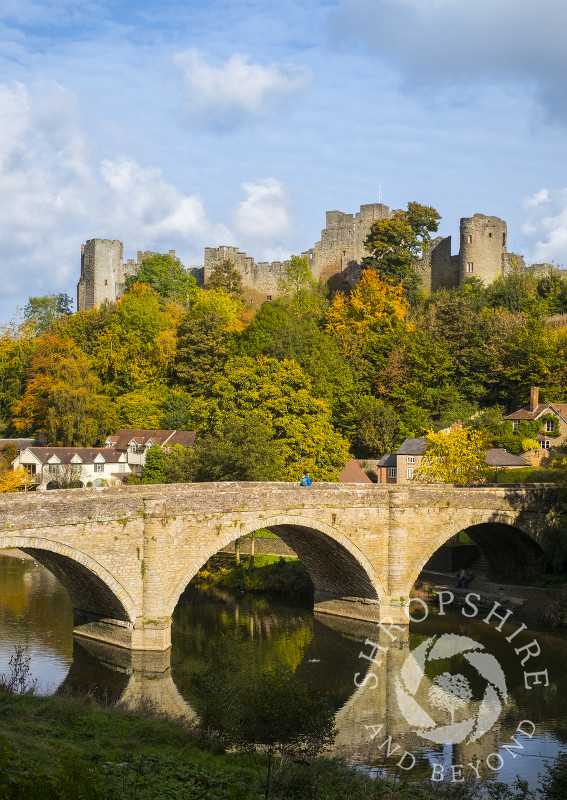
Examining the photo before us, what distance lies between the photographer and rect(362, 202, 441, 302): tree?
62562mm

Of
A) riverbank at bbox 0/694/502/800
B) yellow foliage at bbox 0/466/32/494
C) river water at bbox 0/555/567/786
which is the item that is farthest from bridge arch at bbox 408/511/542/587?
yellow foliage at bbox 0/466/32/494

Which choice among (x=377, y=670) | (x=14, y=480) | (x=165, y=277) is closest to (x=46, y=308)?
(x=165, y=277)

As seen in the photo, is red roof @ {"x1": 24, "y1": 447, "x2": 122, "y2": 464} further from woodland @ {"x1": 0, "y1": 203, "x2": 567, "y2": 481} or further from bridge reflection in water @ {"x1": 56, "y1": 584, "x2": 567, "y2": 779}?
bridge reflection in water @ {"x1": 56, "y1": 584, "x2": 567, "y2": 779}

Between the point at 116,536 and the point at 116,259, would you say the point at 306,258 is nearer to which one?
the point at 116,259

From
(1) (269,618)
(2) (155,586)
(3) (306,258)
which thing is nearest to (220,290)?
(3) (306,258)

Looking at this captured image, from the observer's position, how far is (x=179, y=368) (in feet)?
183

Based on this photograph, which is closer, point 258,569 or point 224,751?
point 224,751

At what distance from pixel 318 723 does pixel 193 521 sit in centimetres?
1210

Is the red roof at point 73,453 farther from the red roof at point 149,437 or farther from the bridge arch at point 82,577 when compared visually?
the bridge arch at point 82,577

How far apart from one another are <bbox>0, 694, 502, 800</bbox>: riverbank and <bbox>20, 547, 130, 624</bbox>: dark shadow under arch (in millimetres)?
6426

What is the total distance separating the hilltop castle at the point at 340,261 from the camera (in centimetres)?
6191

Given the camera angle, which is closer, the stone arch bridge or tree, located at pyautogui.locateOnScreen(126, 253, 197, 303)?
the stone arch bridge

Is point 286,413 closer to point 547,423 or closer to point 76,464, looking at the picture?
point 547,423

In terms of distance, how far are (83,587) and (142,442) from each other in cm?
2652
